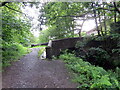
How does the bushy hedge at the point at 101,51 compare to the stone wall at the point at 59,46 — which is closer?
the bushy hedge at the point at 101,51

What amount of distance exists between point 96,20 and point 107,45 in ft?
7.34

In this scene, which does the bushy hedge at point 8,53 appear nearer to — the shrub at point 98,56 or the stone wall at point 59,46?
the stone wall at point 59,46

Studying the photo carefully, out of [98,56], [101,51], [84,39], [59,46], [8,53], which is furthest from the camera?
[84,39]

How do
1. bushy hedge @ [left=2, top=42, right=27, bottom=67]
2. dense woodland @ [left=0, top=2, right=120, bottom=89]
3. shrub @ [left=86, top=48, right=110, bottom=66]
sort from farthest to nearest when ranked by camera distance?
shrub @ [left=86, top=48, right=110, bottom=66]
dense woodland @ [left=0, top=2, right=120, bottom=89]
bushy hedge @ [left=2, top=42, right=27, bottom=67]

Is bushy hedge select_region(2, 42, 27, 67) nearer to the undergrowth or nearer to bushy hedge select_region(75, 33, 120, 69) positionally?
the undergrowth

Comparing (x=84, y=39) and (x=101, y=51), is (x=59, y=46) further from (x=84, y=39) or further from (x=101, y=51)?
(x=101, y=51)

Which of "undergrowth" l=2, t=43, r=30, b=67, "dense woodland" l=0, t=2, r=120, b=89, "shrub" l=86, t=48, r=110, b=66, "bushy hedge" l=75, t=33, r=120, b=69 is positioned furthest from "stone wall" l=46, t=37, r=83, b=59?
"undergrowth" l=2, t=43, r=30, b=67

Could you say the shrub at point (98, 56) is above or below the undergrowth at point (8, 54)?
below

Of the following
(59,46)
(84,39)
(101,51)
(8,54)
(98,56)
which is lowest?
(98,56)

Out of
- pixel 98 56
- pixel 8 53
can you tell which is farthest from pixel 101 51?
pixel 8 53

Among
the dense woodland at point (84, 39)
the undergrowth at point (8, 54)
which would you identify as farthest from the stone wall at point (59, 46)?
A: the undergrowth at point (8, 54)

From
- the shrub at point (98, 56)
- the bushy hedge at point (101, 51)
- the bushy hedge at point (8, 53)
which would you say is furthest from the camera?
the shrub at point (98, 56)

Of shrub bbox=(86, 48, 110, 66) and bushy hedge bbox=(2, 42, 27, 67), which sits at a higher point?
bushy hedge bbox=(2, 42, 27, 67)

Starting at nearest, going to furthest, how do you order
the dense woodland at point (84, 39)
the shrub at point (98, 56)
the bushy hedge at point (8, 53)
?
the bushy hedge at point (8, 53), the dense woodland at point (84, 39), the shrub at point (98, 56)
